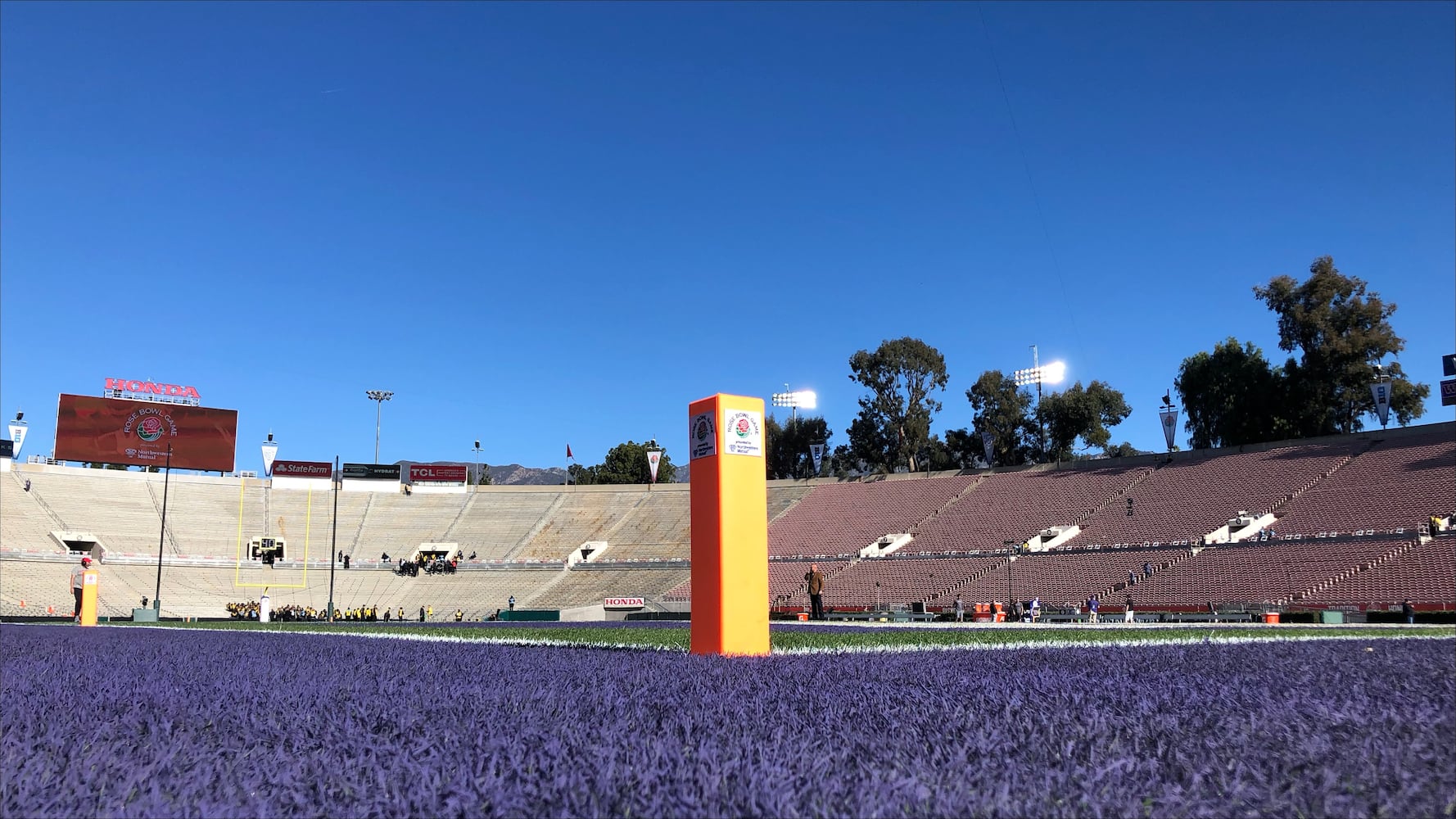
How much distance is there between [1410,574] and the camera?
3459cm

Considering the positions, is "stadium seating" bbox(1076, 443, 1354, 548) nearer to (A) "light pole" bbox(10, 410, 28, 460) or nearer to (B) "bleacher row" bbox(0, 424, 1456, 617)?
(B) "bleacher row" bbox(0, 424, 1456, 617)

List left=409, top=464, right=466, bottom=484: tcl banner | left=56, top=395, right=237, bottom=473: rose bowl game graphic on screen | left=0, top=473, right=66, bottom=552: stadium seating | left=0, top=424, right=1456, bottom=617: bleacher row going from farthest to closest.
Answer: left=409, top=464, right=466, bottom=484: tcl banner, left=56, top=395, right=237, bottom=473: rose bowl game graphic on screen, left=0, top=473, right=66, bottom=552: stadium seating, left=0, top=424, right=1456, bottom=617: bleacher row

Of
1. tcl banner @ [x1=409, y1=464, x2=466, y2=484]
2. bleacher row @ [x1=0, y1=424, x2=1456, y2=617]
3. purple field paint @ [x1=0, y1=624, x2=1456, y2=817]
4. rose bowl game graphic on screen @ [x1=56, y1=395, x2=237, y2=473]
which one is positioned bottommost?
purple field paint @ [x1=0, y1=624, x2=1456, y2=817]

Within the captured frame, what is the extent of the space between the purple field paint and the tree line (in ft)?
209

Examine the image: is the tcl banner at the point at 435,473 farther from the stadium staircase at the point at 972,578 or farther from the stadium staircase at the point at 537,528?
the stadium staircase at the point at 972,578

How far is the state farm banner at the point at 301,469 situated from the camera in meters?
72.2

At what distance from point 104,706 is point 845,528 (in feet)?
188

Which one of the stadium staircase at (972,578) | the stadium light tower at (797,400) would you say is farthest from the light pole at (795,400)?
the stadium staircase at (972,578)

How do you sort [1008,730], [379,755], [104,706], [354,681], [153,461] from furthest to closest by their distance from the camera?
1. [153,461]
2. [354,681]
3. [104,706]
4. [1008,730]
5. [379,755]

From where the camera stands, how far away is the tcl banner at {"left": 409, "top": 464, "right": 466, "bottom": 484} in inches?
3014

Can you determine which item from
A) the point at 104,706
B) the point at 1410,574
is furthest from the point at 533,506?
the point at 104,706

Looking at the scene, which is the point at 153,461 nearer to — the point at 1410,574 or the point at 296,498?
the point at 296,498

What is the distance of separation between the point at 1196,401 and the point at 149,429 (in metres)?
80.4

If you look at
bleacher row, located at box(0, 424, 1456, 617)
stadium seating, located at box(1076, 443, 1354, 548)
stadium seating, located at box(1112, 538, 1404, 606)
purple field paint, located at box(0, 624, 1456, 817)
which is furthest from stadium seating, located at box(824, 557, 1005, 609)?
purple field paint, located at box(0, 624, 1456, 817)
